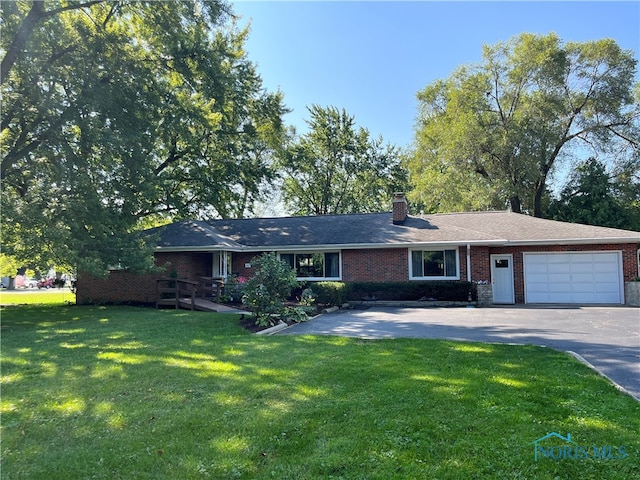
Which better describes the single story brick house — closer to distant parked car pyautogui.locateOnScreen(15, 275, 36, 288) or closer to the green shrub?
the green shrub

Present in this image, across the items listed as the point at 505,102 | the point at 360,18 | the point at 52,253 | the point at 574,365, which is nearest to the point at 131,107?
the point at 52,253

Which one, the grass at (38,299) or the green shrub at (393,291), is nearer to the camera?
the green shrub at (393,291)

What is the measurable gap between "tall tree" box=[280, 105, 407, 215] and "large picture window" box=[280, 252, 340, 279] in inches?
664

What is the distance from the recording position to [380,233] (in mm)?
19328

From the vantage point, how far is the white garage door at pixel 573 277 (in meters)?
16.7

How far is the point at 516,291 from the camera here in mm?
17812

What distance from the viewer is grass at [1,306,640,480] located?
10.7 ft

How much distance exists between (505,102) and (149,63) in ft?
79.0

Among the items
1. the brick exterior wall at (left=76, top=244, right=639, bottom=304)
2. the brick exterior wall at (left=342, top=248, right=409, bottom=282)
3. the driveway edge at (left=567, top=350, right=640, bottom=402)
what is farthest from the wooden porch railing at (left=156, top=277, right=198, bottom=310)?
the driveway edge at (left=567, top=350, right=640, bottom=402)

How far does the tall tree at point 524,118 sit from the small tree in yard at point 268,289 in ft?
66.6

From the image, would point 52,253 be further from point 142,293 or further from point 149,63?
point 149,63

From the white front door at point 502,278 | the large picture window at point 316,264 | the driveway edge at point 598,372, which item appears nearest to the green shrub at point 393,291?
the large picture window at point 316,264

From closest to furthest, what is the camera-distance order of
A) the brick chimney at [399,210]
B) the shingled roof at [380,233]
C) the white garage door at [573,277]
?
the white garage door at [573,277]
the shingled roof at [380,233]
the brick chimney at [399,210]

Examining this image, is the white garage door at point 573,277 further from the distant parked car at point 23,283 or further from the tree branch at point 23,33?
the distant parked car at point 23,283
